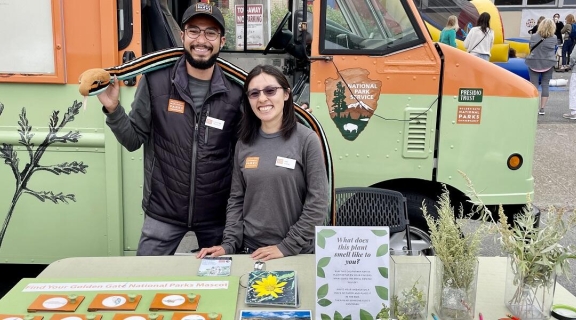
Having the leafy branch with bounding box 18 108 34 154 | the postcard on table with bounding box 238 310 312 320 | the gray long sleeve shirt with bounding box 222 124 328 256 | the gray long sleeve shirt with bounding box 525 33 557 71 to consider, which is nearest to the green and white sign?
the gray long sleeve shirt with bounding box 222 124 328 256

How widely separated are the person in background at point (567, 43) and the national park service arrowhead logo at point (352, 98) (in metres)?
16.2

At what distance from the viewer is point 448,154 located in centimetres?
334

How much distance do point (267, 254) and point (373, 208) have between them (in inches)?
42.5

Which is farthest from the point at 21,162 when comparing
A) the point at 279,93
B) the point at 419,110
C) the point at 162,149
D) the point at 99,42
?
the point at 419,110

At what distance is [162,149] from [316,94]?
108cm

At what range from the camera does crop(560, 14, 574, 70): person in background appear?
16.8 m

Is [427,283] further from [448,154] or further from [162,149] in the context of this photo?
[448,154]

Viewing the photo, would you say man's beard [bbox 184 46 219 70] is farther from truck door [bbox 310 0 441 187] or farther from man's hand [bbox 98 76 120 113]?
truck door [bbox 310 0 441 187]

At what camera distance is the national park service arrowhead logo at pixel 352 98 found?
323 centimetres

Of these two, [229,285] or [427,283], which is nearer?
[427,283]

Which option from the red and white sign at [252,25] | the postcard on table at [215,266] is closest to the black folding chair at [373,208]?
the postcard on table at [215,266]

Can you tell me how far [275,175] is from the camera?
227 cm

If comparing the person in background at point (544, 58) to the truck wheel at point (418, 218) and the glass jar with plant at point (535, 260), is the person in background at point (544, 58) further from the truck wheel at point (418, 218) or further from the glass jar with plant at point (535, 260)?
the glass jar with plant at point (535, 260)

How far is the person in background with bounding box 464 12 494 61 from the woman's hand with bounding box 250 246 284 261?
7701mm
